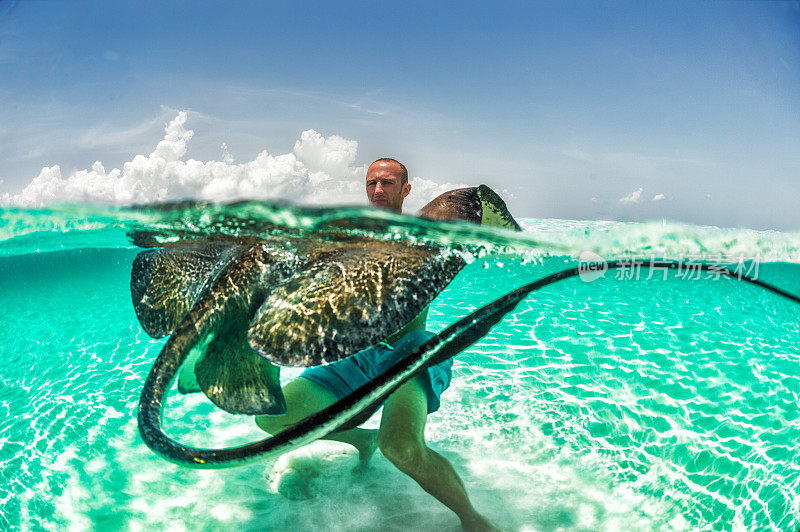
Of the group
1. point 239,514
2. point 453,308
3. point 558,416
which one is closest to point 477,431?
point 558,416

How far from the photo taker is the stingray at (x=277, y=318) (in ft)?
7.98

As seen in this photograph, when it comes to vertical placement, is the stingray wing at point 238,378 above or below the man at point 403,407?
above

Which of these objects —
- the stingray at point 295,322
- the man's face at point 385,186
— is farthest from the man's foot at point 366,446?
the man's face at point 385,186

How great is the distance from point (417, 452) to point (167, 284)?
8.59 ft

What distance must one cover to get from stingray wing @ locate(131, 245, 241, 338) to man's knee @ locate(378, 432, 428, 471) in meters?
1.92

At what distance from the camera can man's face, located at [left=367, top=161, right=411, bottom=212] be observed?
463 centimetres

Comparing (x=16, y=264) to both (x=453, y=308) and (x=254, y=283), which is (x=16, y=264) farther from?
(x=254, y=283)

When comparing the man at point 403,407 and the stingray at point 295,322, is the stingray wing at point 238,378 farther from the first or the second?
the man at point 403,407

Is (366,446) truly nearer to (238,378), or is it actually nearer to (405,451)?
(405,451)

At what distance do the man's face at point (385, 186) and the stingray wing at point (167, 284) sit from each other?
1.83 meters

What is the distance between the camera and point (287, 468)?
447 cm

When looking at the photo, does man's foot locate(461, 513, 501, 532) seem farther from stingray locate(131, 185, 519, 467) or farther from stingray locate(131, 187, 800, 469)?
stingray locate(131, 185, 519, 467)

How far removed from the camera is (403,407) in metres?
3.18

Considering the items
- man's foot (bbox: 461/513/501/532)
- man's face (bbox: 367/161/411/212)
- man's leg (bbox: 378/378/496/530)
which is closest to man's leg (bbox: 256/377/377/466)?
man's leg (bbox: 378/378/496/530)
